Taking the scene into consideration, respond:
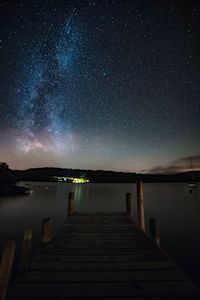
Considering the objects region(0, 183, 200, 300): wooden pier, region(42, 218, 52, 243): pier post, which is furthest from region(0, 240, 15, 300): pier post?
region(42, 218, 52, 243): pier post

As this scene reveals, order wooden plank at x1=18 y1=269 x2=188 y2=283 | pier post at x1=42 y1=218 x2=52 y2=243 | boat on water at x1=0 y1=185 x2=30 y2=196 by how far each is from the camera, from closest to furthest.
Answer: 1. wooden plank at x1=18 y1=269 x2=188 y2=283
2. pier post at x1=42 y1=218 x2=52 y2=243
3. boat on water at x1=0 y1=185 x2=30 y2=196

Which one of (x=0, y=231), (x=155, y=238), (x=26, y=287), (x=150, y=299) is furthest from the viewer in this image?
(x=0, y=231)

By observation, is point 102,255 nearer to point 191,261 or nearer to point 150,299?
point 150,299

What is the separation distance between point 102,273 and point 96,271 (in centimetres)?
19

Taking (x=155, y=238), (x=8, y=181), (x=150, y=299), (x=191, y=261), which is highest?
(x=8, y=181)

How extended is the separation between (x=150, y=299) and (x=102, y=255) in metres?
2.51

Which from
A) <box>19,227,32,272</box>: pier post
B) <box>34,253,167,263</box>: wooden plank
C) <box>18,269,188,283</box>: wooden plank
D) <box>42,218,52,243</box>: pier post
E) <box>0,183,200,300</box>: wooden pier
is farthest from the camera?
<box>42,218,52,243</box>: pier post

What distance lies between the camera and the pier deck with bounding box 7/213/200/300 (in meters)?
4.02

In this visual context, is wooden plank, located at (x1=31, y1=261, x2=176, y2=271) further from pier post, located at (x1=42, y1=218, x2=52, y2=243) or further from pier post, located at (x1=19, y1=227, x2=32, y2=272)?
pier post, located at (x1=42, y1=218, x2=52, y2=243)

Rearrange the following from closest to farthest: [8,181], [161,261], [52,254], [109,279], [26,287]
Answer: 1. [26,287]
2. [109,279]
3. [161,261]
4. [52,254]
5. [8,181]

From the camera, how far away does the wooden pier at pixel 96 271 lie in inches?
156

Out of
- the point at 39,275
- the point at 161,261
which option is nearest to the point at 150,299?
the point at 161,261

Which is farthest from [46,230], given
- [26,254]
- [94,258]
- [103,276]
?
[103,276]

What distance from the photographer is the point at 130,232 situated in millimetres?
9008
